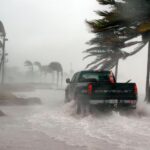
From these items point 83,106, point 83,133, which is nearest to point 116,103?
point 83,106

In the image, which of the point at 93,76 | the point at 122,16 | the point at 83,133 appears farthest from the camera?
the point at 93,76

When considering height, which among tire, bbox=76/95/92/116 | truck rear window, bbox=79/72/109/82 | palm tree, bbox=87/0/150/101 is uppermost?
palm tree, bbox=87/0/150/101

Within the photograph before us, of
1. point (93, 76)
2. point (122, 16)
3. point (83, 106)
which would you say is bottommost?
point (83, 106)

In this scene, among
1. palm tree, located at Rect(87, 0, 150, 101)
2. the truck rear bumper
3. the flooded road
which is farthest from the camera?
palm tree, located at Rect(87, 0, 150, 101)

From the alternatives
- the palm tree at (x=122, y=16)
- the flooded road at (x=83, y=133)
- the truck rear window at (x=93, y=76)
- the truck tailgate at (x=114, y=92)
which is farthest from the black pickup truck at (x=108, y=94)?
the palm tree at (x=122, y=16)

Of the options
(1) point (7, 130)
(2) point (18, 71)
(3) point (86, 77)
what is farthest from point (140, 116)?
(2) point (18, 71)

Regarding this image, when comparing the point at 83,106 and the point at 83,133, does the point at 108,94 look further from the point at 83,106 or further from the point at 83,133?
the point at 83,133

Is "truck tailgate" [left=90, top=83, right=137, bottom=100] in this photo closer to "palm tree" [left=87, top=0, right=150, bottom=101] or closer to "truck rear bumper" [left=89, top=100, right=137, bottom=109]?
"truck rear bumper" [left=89, top=100, right=137, bottom=109]

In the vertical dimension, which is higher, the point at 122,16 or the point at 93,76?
the point at 122,16

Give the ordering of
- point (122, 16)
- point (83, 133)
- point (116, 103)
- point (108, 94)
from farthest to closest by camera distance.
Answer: point (122, 16)
point (108, 94)
point (116, 103)
point (83, 133)

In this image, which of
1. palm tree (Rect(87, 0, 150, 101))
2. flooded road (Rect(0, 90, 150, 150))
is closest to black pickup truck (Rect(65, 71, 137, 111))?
flooded road (Rect(0, 90, 150, 150))

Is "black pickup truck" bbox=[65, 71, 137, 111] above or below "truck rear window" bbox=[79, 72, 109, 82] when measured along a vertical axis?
below

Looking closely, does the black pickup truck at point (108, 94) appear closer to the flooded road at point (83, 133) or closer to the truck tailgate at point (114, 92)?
the truck tailgate at point (114, 92)

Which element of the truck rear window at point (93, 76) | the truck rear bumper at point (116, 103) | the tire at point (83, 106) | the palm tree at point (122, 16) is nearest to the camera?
the truck rear bumper at point (116, 103)
